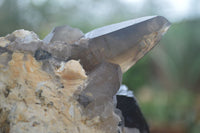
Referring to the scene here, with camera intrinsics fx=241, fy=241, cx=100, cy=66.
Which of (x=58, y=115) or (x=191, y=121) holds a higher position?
(x=58, y=115)

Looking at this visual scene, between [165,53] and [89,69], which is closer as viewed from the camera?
[89,69]

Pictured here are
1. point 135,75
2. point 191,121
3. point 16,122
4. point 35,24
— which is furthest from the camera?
point 35,24

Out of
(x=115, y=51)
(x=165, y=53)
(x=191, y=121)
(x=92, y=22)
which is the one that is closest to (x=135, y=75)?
(x=165, y=53)

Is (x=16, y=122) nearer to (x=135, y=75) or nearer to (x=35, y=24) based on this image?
(x=135, y=75)

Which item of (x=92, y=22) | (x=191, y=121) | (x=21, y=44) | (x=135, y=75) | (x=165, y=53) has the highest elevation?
(x=21, y=44)

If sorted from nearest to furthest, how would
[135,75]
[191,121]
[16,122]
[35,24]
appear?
[16,122], [191,121], [135,75], [35,24]

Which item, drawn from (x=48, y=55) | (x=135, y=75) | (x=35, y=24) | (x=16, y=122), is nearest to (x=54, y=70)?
(x=48, y=55)

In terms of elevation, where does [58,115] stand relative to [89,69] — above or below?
below

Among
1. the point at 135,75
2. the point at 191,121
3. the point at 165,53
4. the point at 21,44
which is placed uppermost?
the point at 21,44

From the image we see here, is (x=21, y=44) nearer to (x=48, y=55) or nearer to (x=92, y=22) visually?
(x=48, y=55)
